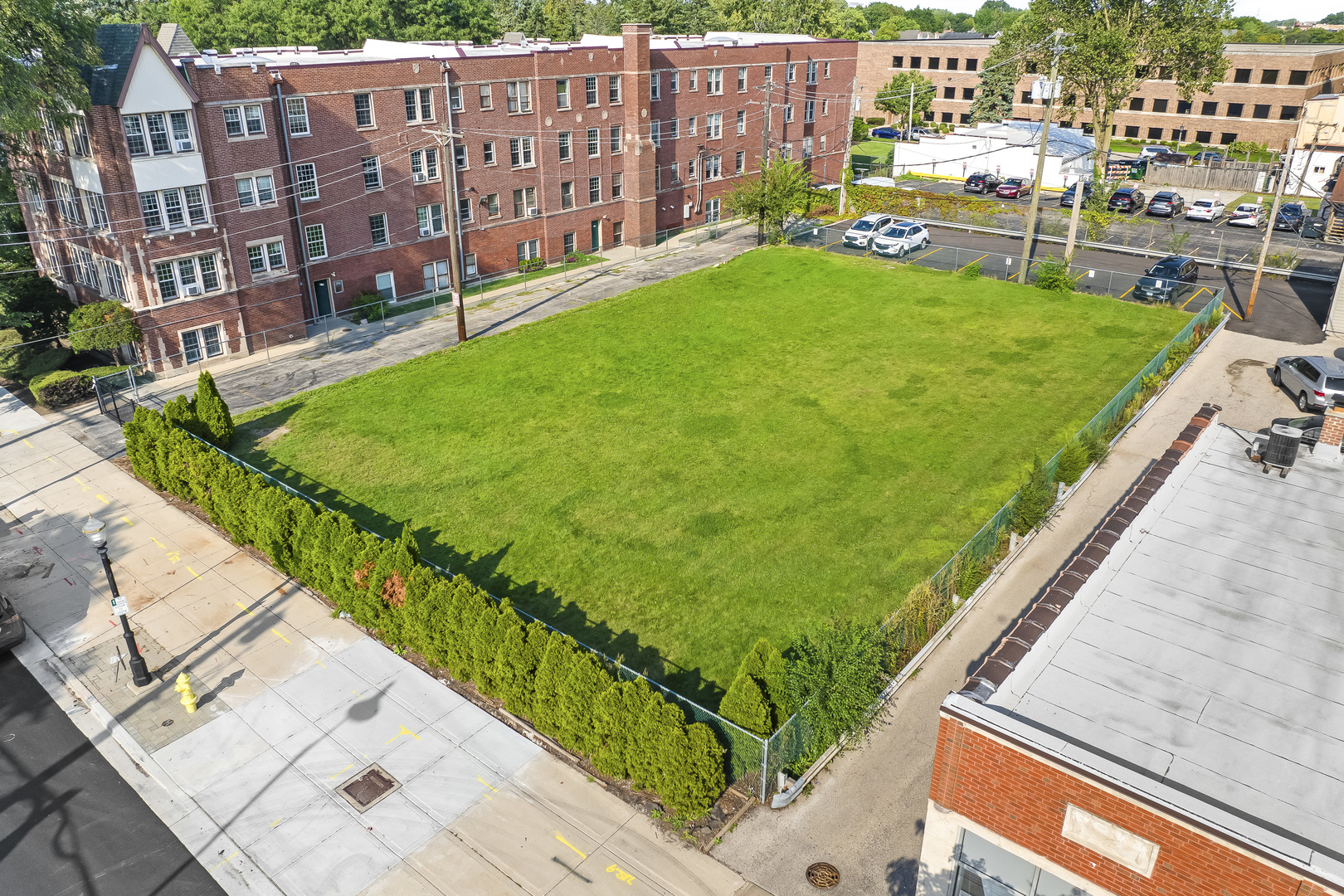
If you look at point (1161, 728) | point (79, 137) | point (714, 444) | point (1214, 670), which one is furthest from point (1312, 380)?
point (79, 137)

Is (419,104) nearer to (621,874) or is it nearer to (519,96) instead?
(519,96)

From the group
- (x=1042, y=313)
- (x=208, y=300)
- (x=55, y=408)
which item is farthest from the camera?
(x=1042, y=313)

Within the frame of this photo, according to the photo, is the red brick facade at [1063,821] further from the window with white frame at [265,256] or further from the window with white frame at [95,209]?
the window with white frame at [95,209]

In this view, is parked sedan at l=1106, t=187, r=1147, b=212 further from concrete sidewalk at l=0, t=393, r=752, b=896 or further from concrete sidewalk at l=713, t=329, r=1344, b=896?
concrete sidewalk at l=0, t=393, r=752, b=896

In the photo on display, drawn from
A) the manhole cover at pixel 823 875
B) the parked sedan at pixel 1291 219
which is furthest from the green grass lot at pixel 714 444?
the parked sedan at pixel 1291 219

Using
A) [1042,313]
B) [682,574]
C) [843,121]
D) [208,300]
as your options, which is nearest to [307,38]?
[843,121]

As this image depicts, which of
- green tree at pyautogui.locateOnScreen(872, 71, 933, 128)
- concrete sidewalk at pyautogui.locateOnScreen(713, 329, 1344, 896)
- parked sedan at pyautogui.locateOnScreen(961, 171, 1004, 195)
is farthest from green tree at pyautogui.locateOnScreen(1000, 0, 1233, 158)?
concrete sidewalk at pyautogui.locateOnScreen(713, 329, 1344, 896)

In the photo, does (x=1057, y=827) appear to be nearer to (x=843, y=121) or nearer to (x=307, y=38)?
(x=843, y=121)
